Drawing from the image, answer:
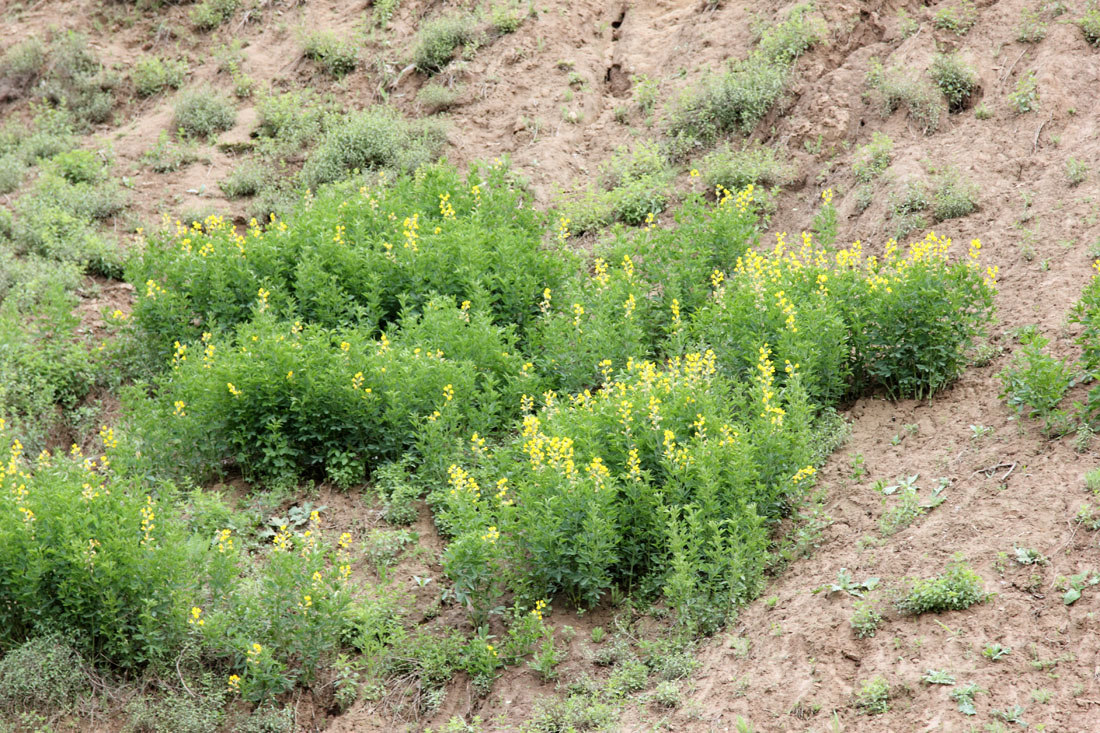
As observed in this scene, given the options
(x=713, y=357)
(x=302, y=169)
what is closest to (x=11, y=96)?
(x=302, y=169)

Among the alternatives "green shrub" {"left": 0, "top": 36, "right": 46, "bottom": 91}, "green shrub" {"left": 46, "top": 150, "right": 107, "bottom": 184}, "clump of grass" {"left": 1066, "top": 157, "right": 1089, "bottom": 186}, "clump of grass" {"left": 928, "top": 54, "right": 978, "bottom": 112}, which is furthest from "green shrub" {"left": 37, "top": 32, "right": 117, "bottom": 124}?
"clump of grass" {"left": 1066, "top": 157, "right": 1089, "bottom": 186}

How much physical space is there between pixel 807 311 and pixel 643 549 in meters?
2.30

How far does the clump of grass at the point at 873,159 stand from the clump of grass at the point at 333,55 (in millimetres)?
7116

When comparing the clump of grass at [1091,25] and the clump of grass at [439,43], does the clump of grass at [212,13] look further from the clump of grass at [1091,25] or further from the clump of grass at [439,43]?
the clump of grass at [1091,25]

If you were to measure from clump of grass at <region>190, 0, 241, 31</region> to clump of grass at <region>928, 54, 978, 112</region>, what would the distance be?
33.7 feet

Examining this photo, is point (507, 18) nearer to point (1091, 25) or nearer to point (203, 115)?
point (203, 115)

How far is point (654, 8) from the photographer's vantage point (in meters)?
14.8

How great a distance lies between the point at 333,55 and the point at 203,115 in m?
1.93

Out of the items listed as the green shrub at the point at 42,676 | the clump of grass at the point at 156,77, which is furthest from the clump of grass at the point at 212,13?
the green shrub at the point at 42,676

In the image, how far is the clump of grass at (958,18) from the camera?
12172mm

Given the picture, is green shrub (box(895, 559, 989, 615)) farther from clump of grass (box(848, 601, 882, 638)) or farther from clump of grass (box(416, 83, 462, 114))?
clump of grass (box(416, 83, 462, 114))

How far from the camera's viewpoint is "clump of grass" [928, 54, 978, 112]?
450 inches

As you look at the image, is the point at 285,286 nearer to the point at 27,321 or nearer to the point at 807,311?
the point at 27,321

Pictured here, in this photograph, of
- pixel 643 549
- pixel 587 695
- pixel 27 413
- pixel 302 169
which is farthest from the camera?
pixel 302 169
